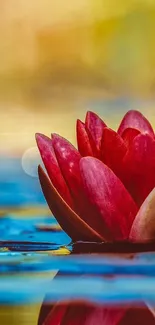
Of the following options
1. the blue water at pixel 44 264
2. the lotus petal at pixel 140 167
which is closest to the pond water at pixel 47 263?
the blue water at pixel 44 264

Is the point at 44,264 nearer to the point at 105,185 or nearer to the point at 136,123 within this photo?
the point at 105,185

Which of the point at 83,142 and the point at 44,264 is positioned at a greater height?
the point at 83,142

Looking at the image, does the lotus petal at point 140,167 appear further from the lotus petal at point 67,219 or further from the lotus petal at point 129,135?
the lotus petal at point 67,219

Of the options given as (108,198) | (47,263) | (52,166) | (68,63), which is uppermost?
(68,63)

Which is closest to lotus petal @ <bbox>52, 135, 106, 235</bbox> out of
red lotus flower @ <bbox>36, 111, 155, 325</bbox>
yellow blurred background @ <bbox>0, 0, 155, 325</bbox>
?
red lotus flower @ <bbox>36, 111, 155, 325</bbox>

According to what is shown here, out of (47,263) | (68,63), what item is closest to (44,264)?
(47,263)

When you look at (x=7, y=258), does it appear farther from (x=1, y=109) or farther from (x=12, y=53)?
(x=12, y=53)

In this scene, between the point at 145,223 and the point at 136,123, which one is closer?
the point at 145,223
